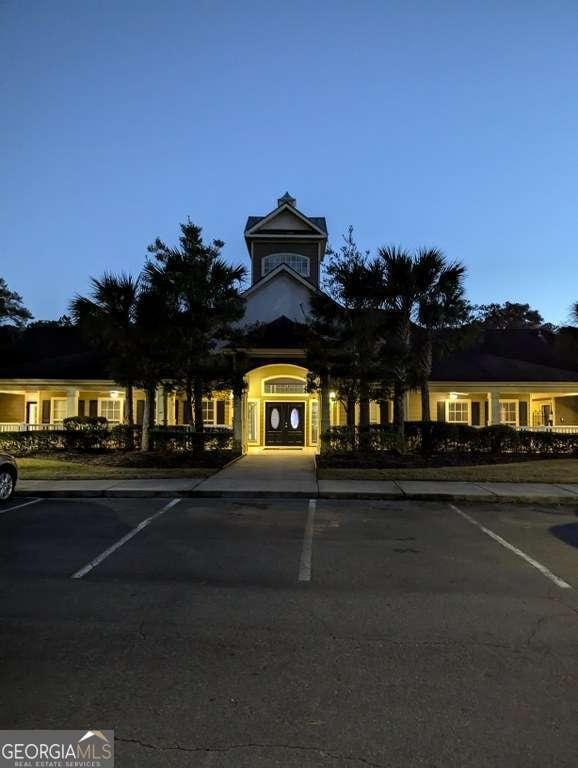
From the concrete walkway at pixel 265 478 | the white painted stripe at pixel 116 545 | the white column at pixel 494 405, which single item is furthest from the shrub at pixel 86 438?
the white column at pixel 494 405

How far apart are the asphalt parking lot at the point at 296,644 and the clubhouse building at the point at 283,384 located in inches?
558

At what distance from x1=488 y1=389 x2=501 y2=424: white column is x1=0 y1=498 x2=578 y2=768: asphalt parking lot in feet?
56.0

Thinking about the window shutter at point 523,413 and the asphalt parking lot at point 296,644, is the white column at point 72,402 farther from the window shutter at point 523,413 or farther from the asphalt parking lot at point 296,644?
the window shutter at point 523,413

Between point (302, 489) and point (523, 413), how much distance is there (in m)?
18.6

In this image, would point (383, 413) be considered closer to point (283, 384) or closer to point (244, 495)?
point (283, 384)

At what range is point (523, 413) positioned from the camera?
27.2m

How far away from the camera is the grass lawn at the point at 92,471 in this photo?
46.6ft

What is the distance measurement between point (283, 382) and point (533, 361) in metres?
13.6

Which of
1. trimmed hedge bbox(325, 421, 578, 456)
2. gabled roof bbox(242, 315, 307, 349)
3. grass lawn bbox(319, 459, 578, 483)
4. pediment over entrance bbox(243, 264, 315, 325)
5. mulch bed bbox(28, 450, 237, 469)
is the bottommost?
grass lawn bbox(319, 459, 578, 483)

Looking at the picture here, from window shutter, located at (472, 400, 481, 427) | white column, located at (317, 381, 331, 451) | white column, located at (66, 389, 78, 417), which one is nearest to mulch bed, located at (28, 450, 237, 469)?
white column, located at (317, 381, 331, 451)

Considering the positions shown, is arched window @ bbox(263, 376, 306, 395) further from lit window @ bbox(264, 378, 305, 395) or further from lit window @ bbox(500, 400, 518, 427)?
lit window @ bbox(500, 400, 518, 427)

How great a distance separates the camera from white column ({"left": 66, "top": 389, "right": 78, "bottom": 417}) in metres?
24.9

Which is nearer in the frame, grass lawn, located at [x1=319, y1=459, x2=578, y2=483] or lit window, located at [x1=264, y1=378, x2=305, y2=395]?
grass lawn, located at [x1=319, y1=459, x2=578, y2=483]

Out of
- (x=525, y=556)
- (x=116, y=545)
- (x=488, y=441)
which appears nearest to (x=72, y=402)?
(x=488, y=441)
